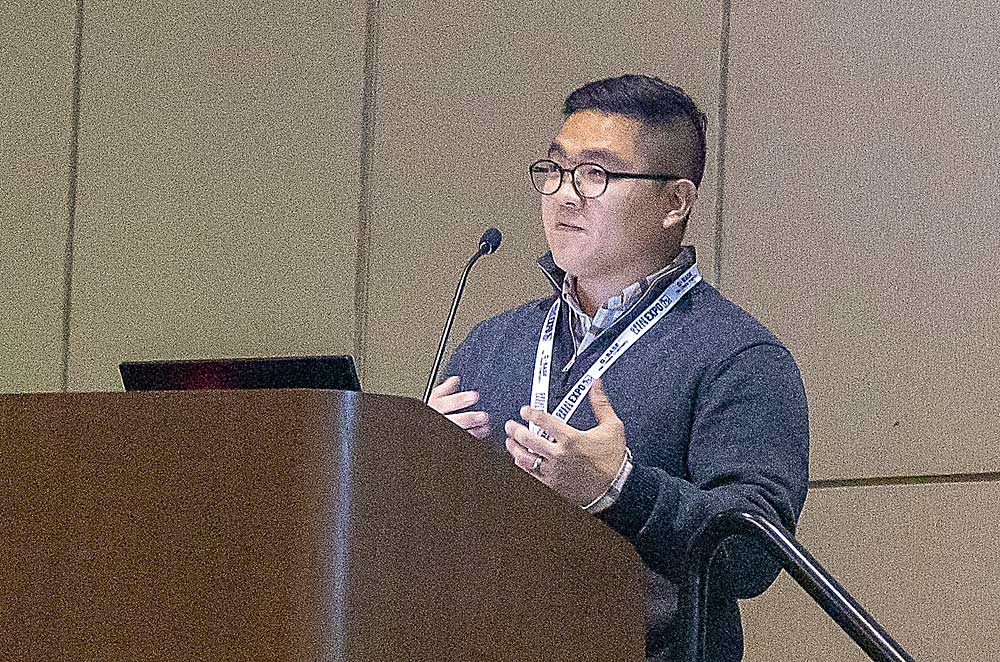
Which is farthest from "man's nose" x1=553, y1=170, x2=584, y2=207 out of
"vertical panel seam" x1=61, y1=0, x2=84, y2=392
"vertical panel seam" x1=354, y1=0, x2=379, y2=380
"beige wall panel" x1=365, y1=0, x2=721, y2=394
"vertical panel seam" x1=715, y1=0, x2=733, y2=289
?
"vertical panel seam" x1=61, y1=0, x2=84, y2=392

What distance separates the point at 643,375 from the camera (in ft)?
6.79

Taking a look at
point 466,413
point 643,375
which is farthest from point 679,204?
point 466,413

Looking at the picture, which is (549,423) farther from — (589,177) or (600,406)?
(589,177)

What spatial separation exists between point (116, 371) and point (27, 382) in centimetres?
28

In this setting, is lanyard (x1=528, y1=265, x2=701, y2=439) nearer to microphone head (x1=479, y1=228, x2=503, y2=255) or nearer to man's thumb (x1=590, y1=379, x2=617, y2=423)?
microphone head (x1=479, y1=228, x2=503, y2=255)

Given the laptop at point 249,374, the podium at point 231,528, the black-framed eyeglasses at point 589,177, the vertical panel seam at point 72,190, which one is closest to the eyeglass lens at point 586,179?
the black-framed eyeglasses at point 589,177

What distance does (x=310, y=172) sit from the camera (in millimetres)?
3428

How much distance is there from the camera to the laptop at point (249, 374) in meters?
1.44

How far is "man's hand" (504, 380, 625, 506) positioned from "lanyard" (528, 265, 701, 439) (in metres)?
0.43

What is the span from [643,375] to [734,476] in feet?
0.81

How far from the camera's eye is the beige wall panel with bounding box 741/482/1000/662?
2.51m

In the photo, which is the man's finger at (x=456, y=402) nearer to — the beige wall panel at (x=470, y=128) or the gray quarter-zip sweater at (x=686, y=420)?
the gray quarter-zip sweater at (x=686, y=420)

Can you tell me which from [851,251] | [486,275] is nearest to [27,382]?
[486,275]

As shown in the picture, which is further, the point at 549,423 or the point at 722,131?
the point at 722,131
